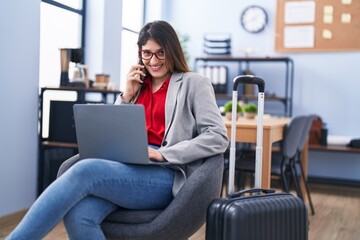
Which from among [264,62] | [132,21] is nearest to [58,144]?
[132,21]

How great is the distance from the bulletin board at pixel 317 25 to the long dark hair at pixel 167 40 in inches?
121

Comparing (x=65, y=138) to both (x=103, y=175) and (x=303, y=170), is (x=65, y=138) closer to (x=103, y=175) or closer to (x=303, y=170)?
(x=103, y=175)

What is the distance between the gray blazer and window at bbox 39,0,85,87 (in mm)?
1708

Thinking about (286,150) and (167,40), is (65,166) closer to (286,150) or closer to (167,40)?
(167,40)

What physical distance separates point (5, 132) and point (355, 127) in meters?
3.25

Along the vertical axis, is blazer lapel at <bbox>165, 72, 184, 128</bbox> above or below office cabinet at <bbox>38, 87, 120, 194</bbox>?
above

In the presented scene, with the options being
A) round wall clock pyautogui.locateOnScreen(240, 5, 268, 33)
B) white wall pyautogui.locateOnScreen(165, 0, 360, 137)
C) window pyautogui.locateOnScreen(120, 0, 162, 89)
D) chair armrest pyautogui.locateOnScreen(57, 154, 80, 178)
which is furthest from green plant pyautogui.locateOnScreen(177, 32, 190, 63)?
chair armrest pyautogui.locateOnScreen(57, 154, 80, 178)

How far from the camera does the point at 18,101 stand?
8.84 ft

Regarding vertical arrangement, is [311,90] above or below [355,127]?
above

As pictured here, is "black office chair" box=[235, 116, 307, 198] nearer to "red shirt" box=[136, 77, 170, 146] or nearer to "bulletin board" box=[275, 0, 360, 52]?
"red shirt" box=[136, 77, 170, 146]

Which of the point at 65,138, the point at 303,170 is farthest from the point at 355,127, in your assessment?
the point at 65,138

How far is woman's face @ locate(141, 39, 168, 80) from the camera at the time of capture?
1.71 meters

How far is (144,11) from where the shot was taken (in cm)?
483

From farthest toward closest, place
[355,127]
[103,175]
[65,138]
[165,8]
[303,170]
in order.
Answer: [165,8] → [355,127] → [303,170] → [65,138] → [103,175]
